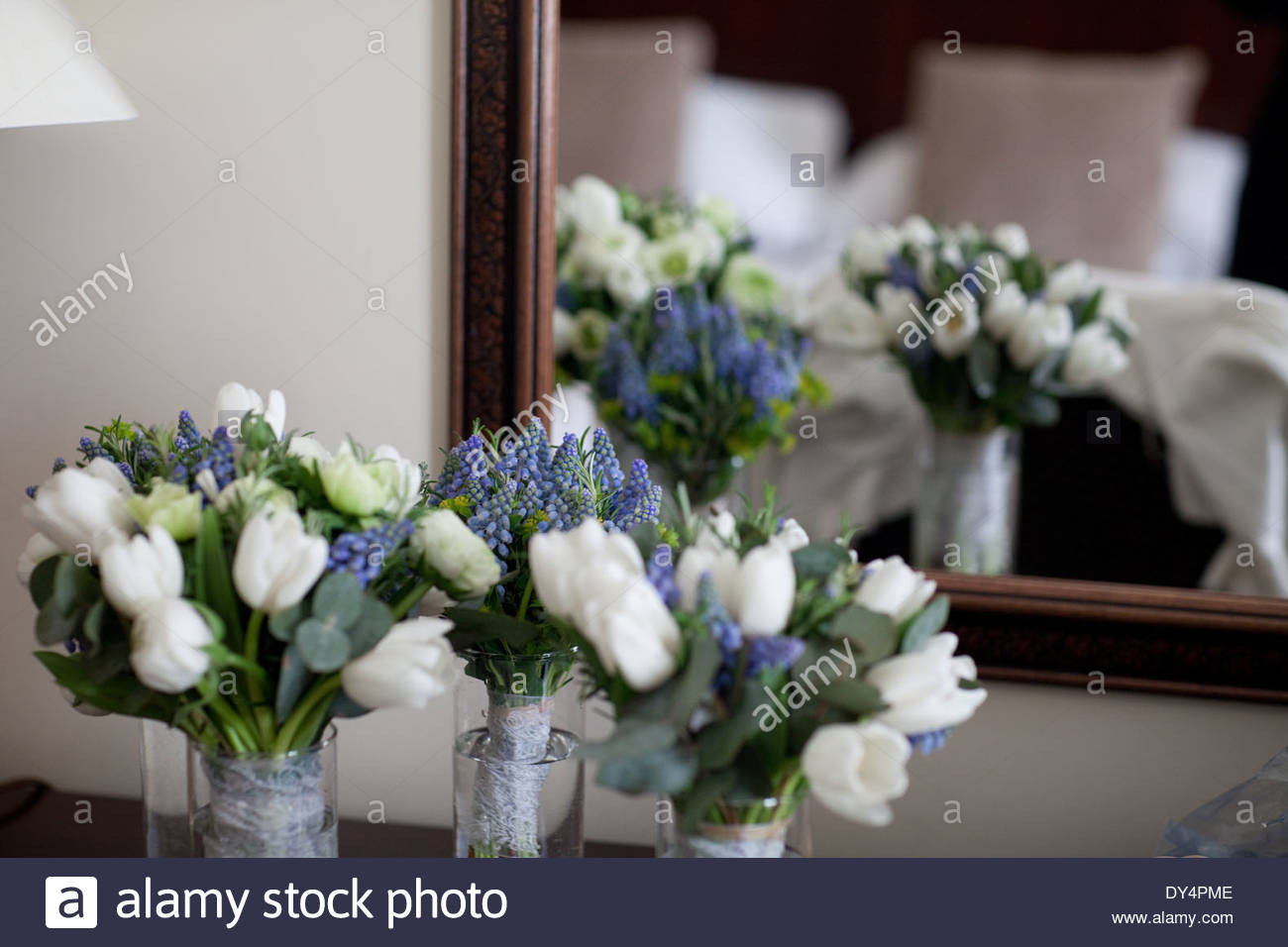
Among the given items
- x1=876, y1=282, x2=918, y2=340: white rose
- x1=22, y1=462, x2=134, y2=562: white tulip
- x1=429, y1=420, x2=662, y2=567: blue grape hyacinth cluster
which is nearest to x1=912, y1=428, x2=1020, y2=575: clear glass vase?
x1=876, y1=282, x2=918, y2=340: white rose

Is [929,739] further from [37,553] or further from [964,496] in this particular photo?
[37,553]

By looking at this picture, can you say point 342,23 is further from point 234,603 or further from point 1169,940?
point 1169,940

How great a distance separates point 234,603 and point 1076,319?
734 millimetres

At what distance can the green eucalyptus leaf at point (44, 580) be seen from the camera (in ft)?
2.24

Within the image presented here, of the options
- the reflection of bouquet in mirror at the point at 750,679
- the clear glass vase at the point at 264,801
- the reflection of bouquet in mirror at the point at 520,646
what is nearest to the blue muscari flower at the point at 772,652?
the reflection of bouquet in mirror at the point at 750,679

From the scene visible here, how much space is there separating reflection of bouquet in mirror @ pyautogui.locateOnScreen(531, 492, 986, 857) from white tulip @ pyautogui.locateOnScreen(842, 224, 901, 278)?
0.46 meters

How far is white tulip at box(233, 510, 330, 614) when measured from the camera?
613mm

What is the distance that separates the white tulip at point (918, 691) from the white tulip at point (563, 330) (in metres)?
0.49

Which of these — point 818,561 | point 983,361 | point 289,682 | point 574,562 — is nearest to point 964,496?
point 983,361

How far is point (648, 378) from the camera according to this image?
99cm

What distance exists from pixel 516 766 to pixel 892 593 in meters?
0.30

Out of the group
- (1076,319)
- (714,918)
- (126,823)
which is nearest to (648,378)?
(1076,319)

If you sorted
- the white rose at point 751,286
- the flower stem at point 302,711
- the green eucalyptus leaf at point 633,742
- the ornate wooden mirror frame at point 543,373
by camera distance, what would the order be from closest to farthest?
the green eucalyptus leaf at point 633,742, the flower stem at point 302,711, the ornate wooden mirror frame at point 543,373, the white rose at point 751,286

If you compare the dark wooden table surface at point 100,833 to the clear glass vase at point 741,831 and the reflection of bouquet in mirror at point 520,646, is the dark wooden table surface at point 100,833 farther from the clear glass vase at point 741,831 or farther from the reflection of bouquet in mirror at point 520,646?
the clear glass vase at point 741,831
